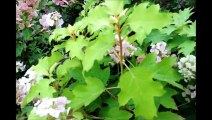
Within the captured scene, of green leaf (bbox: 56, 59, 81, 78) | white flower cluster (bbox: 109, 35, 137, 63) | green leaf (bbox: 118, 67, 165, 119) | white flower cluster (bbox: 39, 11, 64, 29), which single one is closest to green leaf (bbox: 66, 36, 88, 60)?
green leaf (bbox: 56, 59, 81, 78)

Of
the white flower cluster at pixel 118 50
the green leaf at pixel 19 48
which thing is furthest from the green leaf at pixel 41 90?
the green leaf at pixel 19 48

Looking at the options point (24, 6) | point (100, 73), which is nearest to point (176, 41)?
point (100, 73)

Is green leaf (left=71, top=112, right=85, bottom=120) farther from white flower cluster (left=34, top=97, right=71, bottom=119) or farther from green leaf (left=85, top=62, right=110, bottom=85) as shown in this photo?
green leaf (left=85, top=62, right=110, bottom=85)

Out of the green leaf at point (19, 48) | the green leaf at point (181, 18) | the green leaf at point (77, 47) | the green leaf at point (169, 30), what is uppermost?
the green leaf at point (181, 18)

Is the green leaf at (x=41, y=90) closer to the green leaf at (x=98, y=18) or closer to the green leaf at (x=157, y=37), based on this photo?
the green leaf at (x=98, y=18)
